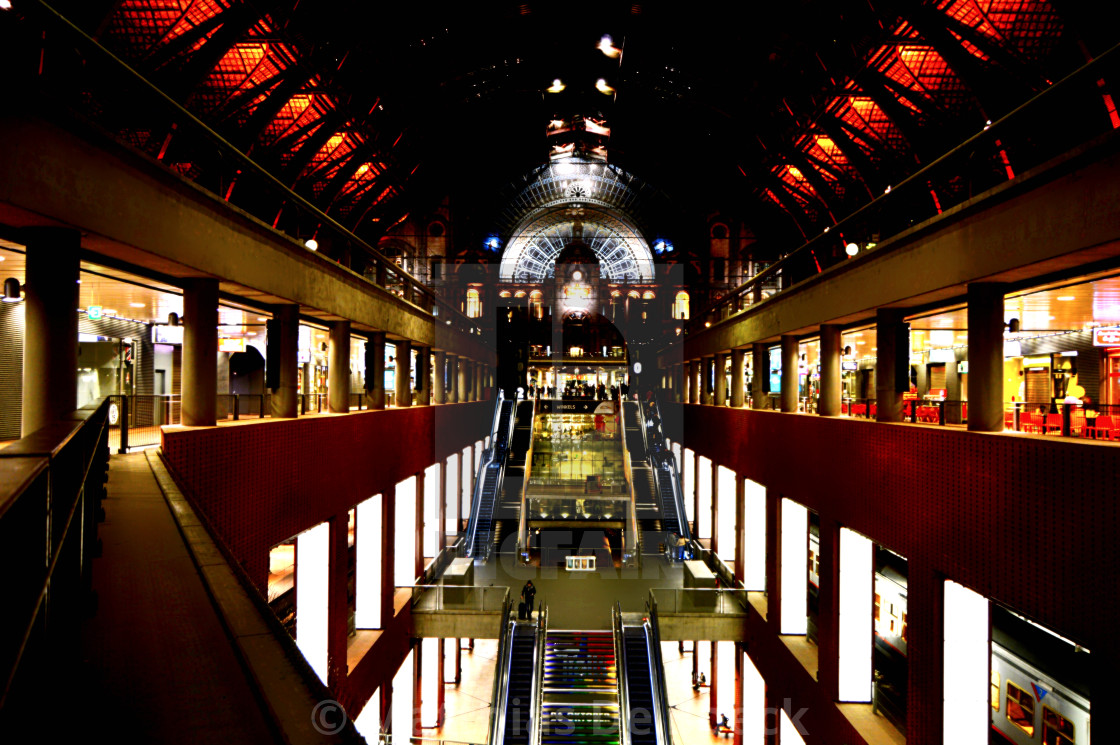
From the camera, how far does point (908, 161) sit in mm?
14430

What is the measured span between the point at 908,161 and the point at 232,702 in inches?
637

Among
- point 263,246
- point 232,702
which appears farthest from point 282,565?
point 232,702

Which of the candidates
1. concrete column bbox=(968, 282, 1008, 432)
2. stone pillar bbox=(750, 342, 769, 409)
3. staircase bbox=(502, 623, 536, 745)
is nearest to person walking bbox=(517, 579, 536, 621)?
staircase bbox=(502, 623, 536, 745)

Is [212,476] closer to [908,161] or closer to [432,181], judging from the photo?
[908,161]

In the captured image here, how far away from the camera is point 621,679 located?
45.1ft

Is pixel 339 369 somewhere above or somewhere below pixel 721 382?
above

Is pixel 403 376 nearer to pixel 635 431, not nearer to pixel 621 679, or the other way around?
pixel 621 679

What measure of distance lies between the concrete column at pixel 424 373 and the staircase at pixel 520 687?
8631 millimetres

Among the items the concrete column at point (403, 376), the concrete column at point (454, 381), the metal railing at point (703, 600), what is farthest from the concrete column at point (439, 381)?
the metal railing at point (703, 600)

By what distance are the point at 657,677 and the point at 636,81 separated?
750 inches

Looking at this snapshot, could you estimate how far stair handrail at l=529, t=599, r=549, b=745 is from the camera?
43.3 ft

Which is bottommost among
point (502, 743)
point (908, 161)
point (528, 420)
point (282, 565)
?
point (502, 743)

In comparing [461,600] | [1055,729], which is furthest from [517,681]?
[1055,729]

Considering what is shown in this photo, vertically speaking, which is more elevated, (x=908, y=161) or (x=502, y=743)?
(x=908, y=161)
